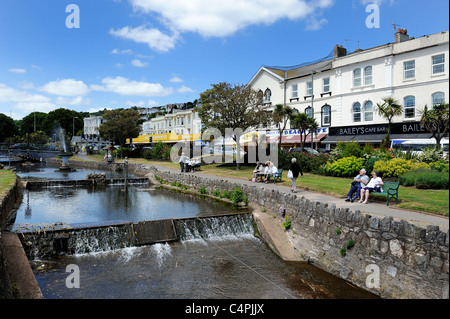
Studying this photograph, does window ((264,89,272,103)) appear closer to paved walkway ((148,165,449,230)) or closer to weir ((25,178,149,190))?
weir ((25,178,149,190))

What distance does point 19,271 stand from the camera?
28.5 ft

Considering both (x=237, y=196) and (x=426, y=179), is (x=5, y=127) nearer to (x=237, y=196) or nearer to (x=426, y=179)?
(x=237, y=196)

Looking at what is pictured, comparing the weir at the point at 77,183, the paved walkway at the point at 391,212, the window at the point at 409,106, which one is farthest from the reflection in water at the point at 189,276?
the weir at the point at 77,183

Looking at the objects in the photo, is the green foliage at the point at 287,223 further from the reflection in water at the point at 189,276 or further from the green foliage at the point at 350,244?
the green foliage at the point at 350,244

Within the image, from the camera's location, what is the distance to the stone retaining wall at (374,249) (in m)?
7.73

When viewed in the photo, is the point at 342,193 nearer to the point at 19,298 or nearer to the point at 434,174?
the point at 434,174

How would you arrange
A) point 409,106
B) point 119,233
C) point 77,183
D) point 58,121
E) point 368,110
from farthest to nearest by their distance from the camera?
point 58,121, point 77,183, point 119,233, point 368,110, point 409,106

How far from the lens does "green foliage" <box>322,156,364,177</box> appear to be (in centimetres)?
2088

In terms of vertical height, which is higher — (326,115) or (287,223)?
(326,115)

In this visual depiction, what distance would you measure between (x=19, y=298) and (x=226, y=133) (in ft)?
83.0

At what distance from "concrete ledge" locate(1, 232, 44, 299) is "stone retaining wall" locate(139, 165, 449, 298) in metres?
8.52

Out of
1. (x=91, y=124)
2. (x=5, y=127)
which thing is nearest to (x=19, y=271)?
(x=5, y=127)

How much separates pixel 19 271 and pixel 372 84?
13624mm
